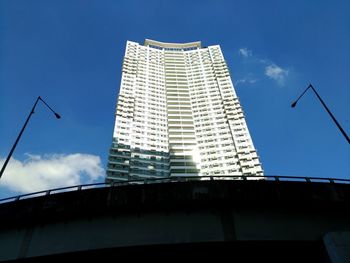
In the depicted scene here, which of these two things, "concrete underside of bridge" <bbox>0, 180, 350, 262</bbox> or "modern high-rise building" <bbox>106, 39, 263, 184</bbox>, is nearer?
"concrete underside of bridge" <bbox>0, 180, 350, 262</bbox>

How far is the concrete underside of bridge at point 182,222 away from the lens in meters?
9.85

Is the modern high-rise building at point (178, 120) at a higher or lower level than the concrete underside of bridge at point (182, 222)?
higher

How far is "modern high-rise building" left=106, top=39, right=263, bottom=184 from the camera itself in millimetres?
84562

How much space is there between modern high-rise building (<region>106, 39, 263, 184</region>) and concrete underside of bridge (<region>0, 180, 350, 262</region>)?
66052 mm

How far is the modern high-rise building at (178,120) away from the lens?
8456 centimetres

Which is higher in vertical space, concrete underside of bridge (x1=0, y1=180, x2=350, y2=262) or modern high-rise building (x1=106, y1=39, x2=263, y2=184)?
modern high-rise building (x1=106, y1=39, x2=263, y2=184)

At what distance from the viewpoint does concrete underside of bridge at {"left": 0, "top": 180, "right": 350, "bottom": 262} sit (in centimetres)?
985

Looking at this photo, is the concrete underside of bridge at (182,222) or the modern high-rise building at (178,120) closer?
the concrete underside of bridge at (182,222)

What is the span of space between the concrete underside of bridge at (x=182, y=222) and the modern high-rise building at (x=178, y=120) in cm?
6605

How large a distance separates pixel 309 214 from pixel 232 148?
272ft

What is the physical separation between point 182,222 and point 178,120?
95.0m

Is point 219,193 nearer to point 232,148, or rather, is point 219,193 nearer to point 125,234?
point 125,234

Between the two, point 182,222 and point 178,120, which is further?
point 178,120

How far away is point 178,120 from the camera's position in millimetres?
104938
